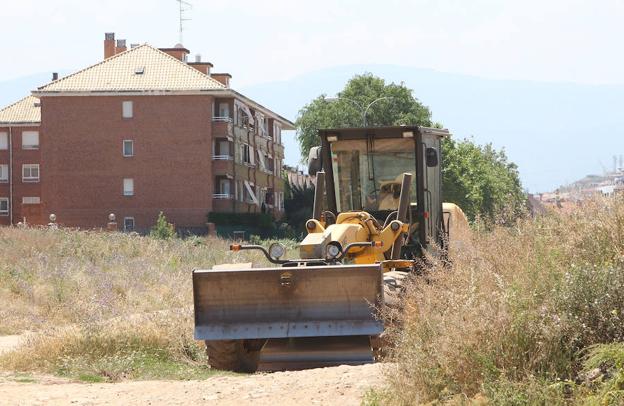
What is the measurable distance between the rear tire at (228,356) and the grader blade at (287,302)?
0.36 meters

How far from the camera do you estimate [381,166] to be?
18.3m

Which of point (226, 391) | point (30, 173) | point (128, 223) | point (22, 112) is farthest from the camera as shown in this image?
point (30, 173)

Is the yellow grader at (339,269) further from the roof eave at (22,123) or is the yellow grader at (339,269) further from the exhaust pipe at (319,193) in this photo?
the roof eave at (22,123)

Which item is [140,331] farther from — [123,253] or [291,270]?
[123,253]

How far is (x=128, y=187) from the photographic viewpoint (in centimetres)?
8106

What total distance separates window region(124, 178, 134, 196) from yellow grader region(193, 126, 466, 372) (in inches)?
2482

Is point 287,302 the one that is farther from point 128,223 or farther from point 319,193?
point 128,223

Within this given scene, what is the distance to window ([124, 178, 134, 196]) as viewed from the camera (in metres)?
80.9

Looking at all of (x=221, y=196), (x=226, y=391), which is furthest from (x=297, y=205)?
(x=226, y=391)

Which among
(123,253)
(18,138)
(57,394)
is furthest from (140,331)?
(18,138)

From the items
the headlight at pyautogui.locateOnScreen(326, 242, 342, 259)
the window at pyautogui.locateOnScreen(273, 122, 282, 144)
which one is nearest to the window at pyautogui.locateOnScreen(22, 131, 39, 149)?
the window at pyautogui.locateOnScreen(273, 122, 282, 144)

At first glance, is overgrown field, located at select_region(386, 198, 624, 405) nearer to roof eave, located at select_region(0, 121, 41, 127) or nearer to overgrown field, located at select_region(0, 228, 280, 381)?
overgrown field, located at select_region(0, 228, 280, 381)

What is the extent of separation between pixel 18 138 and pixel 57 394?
83.3m

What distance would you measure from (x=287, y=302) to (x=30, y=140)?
81.8 metres
